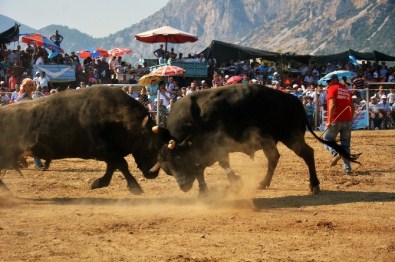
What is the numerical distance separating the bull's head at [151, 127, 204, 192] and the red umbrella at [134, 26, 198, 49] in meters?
16.6

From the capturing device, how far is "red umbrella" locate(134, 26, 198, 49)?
2642 centimetres

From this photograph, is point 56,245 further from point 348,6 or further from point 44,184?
point 348,6

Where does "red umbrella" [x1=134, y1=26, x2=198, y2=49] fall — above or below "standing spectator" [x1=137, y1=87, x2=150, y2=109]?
above

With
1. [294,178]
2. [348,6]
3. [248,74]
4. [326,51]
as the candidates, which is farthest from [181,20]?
[294,178]

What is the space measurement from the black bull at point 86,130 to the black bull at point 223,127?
38cm

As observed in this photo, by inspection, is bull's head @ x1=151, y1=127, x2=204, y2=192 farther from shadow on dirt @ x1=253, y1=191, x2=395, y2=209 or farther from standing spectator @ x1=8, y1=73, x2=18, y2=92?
standing spectator @ x1=8, y1=73, x2=18, y2=92

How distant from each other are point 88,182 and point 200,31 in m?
157

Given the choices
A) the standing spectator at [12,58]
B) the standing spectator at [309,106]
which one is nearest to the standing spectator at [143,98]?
the standing spectator at [309,106]

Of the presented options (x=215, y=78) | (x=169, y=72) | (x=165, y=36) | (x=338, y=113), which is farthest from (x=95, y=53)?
(x=338, y=113)

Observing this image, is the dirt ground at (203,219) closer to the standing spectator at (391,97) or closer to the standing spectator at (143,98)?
the standing spectator at (143,98)

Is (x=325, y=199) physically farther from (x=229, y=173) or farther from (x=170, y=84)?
(x=170, y=84)

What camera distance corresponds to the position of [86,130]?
33.0 feet

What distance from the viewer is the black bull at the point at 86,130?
395 inches

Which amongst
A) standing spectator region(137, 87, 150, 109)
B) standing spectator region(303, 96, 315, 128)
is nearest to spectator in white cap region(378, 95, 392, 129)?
standing spectator region(303, 96, 315, 128)
